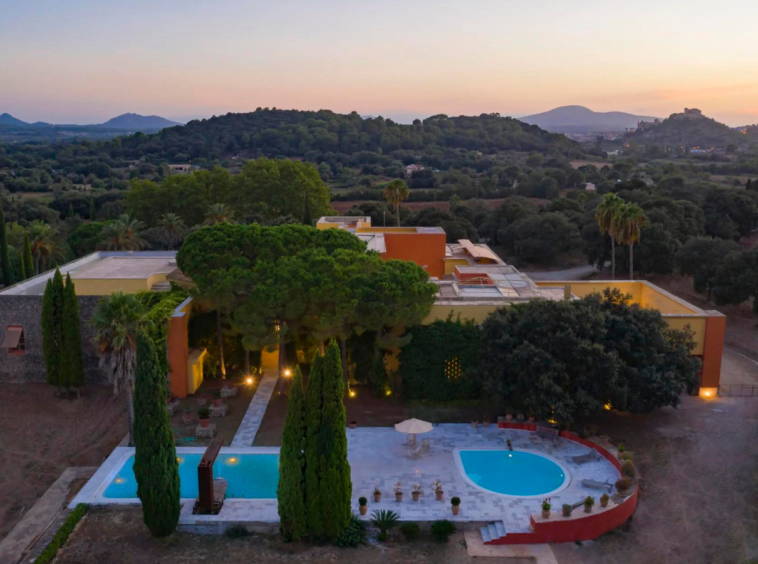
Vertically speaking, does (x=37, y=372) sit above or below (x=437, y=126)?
below

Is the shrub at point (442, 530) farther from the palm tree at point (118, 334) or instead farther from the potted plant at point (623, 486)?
the palm tree at point (118, 334)

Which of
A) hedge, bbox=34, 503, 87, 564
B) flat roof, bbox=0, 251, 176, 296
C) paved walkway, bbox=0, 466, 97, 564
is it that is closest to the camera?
hedge, bbox=34, 503, 87, 564

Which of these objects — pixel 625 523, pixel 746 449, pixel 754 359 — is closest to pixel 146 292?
pixel 625 523

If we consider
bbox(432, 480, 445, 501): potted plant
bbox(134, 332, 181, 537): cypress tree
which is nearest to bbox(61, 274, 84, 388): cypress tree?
bbox(134, 332, 181, 537): cypress tree

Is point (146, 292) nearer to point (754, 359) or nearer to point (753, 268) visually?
point (754, 359)

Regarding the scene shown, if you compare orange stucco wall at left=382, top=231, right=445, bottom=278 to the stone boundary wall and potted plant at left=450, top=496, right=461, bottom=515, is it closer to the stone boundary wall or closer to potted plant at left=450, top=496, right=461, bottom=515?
the stone boundary wall

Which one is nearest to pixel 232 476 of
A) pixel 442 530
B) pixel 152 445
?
pixel 152 445

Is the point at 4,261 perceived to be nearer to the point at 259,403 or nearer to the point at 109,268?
the point at 109,268
